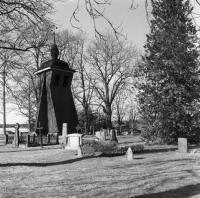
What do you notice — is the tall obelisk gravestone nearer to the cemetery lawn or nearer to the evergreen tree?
the evergreen tree

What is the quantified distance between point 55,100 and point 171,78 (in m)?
11.8

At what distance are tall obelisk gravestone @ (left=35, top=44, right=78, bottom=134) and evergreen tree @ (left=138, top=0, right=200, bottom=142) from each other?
899cm

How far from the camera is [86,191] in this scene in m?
5.89

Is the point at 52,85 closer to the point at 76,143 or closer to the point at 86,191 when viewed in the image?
the point at 76,143

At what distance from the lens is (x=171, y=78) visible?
56.9ft

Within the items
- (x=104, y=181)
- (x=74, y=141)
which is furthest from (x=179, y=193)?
(x=74, y=141)

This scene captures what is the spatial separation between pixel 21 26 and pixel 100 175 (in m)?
6.56

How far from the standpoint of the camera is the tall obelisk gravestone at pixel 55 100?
939 inches

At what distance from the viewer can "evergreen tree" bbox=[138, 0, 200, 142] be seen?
55.5 ft

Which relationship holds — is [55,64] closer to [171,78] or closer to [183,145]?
[171,78]

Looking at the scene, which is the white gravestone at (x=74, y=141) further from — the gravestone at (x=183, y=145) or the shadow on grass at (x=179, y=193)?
the shadow on grass at (x=179, y=193)

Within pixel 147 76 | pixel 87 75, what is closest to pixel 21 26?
pixel 147 76

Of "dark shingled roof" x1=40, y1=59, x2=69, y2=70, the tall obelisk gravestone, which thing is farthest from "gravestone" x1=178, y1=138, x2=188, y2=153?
"dark shingled roof" x1=40, y1=59, x2=69, y2=70

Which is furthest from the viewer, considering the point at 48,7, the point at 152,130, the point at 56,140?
the point at 56,140
